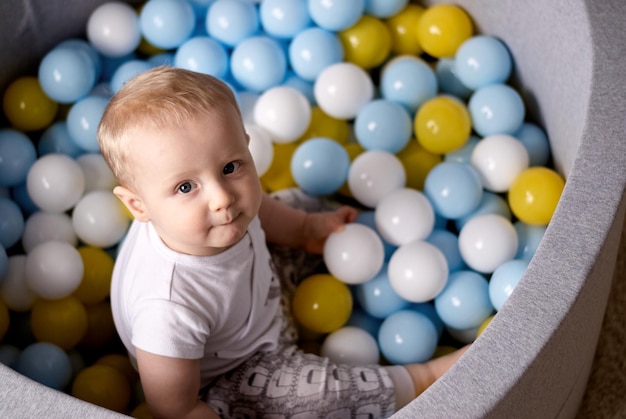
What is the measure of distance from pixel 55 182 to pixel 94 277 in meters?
0.18

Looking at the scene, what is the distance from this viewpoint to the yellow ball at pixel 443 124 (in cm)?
151

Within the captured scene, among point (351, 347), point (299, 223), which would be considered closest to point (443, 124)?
point (299, 223)

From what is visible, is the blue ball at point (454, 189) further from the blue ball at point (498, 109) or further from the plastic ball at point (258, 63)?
the plastic ball at point (258, 63)

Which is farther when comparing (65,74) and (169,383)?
(65,74)

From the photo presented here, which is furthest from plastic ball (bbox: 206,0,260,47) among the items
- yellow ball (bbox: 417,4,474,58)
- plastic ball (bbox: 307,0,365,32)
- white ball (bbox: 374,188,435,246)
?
white ball (bbox: 374,188,435,246)

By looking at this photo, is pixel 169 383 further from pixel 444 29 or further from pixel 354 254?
pixel 444 29

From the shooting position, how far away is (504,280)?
1316 millimetres

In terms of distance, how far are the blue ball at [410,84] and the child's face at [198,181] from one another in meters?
0.56

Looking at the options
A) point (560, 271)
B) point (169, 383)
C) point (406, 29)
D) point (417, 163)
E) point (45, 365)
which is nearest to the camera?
point (560, 271)

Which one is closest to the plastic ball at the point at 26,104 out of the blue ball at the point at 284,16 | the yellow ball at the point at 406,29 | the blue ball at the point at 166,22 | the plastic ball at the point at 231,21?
the blue ball at the point at 166,22

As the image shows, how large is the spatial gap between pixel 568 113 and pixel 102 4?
3.08 ft

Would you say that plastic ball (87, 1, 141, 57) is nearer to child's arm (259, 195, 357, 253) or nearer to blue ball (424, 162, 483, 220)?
child's arm (259, 195, 357, 253)

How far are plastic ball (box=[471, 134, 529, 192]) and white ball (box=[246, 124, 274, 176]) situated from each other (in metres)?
0.38

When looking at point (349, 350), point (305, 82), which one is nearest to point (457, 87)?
point (305, 82)
